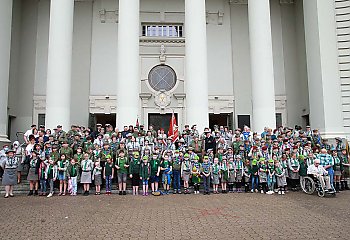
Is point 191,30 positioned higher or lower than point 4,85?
higher

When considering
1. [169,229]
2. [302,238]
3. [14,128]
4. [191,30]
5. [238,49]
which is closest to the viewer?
[302,238]

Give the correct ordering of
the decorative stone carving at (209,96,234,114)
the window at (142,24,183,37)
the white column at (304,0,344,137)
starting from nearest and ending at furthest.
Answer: the white column at (304,0,344,137), the decorative stone carving at (209,96,234,114), the window at (142,24,183,37)

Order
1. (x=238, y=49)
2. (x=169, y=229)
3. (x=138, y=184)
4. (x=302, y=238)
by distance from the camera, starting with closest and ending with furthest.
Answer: (x=302, y=238) < (x=169, y=229) < (x=138, y=184) < (x=238, y=49)

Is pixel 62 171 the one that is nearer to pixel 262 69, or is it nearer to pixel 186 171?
pixel 186 171

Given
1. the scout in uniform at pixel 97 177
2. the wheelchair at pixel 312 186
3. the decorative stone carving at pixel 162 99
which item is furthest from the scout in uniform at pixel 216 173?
the decorative stone carving at pixel 162 99

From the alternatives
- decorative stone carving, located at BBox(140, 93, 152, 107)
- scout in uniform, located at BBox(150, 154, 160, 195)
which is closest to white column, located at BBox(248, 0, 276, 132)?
scout in uniform, located at BBox(150, 154, 160, 195)

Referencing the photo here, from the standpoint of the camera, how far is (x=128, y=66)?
15648 millimetres

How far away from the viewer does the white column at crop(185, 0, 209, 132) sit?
15.4 meters

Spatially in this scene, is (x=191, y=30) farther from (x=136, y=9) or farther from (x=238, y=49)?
(x=238, y=49)

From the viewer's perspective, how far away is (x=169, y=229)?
6828 millimetres

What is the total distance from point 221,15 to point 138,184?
46.9 ft

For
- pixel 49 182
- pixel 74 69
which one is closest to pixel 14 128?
pixel 74 69

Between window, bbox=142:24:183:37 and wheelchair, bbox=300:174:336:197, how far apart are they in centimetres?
1339

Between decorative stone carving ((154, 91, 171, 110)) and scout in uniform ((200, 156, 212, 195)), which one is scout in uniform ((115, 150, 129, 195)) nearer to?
scout in uniform ((200, 156, 212, 195))
